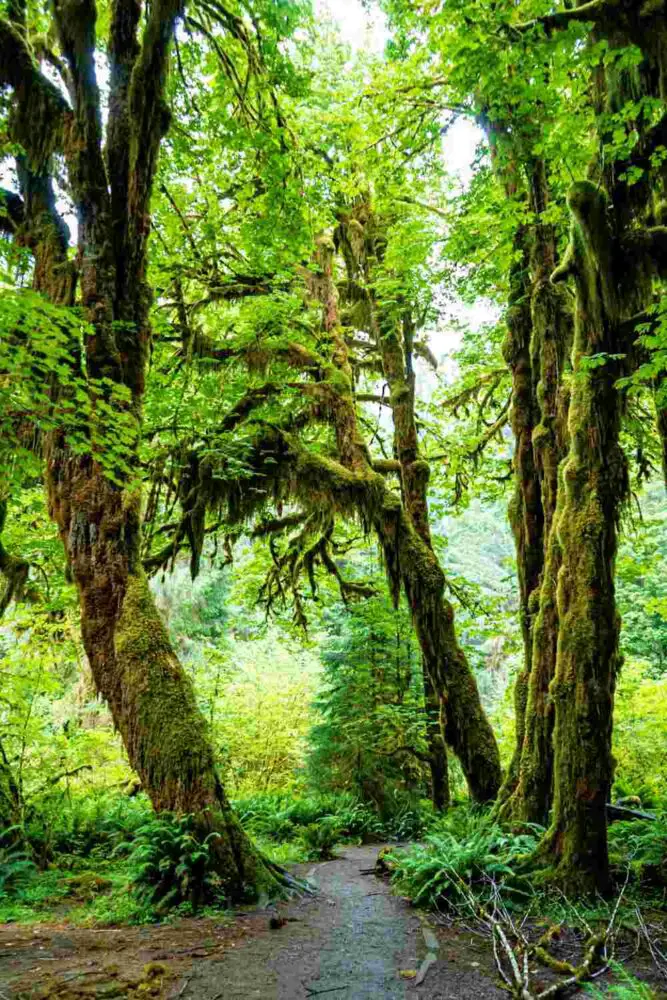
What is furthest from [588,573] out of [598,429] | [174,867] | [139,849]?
[139,849]

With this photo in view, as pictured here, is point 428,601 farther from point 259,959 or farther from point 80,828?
point 80,828

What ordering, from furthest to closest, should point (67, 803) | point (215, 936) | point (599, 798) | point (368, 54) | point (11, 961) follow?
point (368, 54), point (67, 803), point (599, 798), point (215, 936), point (11, 961)

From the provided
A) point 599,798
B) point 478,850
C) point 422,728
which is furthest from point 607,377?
point 422,728

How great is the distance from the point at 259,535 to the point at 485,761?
16.7 feet

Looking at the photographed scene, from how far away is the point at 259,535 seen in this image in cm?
1054

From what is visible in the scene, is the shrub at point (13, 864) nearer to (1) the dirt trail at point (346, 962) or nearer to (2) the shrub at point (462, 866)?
(1) the dirt trail at point (346, 962)

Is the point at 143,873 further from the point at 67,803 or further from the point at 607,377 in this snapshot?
the point at 607,377

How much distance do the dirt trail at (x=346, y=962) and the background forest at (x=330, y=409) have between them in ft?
1.60

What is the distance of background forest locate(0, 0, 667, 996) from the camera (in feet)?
16.0

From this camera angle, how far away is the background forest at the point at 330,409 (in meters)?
4.89

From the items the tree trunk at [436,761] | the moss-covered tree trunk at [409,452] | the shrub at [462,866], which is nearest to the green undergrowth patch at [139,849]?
the tree trunk at [436,761]

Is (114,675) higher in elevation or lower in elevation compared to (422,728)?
higher

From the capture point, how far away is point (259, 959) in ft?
12.0

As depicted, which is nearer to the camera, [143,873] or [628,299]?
[143,873]
